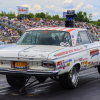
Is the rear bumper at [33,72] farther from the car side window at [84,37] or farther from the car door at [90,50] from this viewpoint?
the car side window at [84,37]

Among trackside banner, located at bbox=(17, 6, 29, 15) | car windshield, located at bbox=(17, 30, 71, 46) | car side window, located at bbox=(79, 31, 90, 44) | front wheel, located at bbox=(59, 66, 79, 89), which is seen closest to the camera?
front wheel, located at bbox=(59, 66, 79, 89)

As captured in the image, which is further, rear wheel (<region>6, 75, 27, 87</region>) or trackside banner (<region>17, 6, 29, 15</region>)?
trackside banner (<region>17, 6, 29, 15</region>)

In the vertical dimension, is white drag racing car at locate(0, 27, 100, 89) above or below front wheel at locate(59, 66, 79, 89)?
above

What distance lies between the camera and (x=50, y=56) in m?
5.41

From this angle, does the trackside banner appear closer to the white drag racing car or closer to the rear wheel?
the white drag racing car

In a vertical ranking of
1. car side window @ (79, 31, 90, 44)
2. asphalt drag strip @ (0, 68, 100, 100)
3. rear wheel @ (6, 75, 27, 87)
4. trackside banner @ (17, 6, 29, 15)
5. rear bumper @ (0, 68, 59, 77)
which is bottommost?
asphalt drag strip @ (0, 68, 100, 100)

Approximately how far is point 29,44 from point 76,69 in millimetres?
1598

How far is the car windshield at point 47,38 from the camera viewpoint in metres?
6.76

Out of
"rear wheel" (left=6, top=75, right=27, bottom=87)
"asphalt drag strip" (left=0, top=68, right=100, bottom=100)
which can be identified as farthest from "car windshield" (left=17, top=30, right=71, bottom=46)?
"asphalt drag strip" (left=0, top=68, right=100, bottom=100)

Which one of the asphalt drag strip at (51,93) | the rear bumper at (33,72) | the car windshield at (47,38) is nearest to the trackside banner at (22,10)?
the car windshield at (47,38)

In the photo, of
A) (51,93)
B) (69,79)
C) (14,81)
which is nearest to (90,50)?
(69,79)

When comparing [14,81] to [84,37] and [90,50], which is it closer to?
[90,50]

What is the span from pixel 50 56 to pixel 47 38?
1533 mm

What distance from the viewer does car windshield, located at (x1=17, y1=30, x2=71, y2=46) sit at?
676 centimetres
